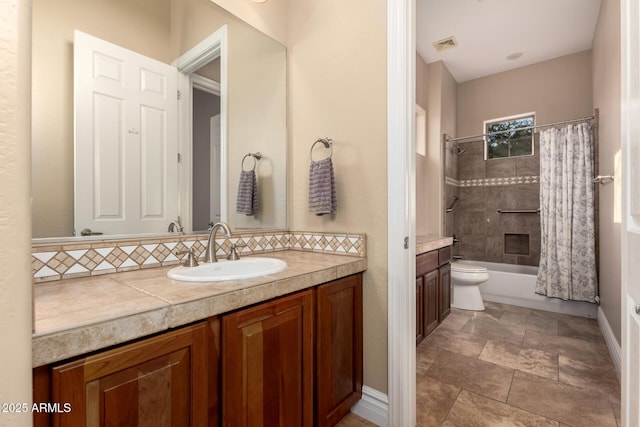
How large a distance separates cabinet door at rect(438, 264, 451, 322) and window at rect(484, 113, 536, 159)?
212cm

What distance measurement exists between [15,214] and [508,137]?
15.5 ft

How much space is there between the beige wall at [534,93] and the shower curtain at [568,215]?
0.61m

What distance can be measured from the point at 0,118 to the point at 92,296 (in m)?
0.56

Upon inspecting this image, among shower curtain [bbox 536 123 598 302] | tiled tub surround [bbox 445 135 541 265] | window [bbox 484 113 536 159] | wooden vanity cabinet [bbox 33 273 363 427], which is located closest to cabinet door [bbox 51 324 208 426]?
wooden vanity cabinet [bbox 33 273 363 427]

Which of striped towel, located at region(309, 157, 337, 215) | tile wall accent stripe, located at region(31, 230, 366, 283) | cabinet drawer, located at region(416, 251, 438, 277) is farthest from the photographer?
cabinet drawer, located at region(416, 251, 438, 277)

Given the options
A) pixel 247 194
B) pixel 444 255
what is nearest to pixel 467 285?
pixel 444 255

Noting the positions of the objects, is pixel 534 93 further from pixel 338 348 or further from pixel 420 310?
pixel 338 348

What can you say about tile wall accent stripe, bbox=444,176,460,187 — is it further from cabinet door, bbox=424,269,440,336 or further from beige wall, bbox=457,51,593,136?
cabinet door, bbox=424,269,440,336

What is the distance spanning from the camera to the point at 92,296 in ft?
2.81

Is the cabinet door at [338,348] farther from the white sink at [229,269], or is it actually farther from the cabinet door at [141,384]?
the cabinet door at [141,384]

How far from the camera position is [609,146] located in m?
2.27

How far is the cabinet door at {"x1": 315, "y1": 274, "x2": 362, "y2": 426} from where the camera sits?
128 cm

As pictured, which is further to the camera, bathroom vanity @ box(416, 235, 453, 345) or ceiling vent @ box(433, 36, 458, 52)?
ceiling vent @ box(433, 36, 458, 52)

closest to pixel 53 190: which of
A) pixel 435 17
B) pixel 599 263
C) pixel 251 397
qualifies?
pixel 251 397
